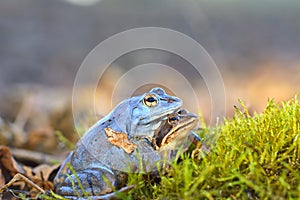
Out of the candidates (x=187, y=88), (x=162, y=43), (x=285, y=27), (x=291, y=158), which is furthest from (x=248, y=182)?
(x=285, y=27)

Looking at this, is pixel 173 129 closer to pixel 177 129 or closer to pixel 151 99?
pixel 177 129

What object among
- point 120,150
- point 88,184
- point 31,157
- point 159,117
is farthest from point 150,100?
point 31,157

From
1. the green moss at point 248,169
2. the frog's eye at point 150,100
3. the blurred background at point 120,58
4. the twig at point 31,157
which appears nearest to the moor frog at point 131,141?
the frog's eye at point 150,100

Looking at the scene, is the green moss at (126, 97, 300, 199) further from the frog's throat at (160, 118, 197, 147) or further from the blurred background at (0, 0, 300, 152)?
the blurred background at (0, 0, 300, 152)

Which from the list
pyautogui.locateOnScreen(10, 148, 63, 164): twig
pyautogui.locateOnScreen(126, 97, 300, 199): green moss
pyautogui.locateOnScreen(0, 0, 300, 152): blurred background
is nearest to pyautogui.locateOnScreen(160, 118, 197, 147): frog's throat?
pyautogui.locateOnScreen(126, 97, 300, 199): green moss

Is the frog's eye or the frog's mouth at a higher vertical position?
the frog's eye
